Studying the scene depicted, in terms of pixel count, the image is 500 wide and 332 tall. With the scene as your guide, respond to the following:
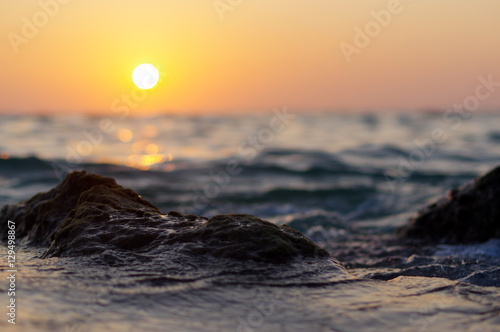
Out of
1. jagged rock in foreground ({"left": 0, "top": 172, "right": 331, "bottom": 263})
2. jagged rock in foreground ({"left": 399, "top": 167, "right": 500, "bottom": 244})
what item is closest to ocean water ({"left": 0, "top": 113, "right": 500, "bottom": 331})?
jagged rock in foreground ({"left": 0, "top": 172, "right": 331, "bottom": 263})

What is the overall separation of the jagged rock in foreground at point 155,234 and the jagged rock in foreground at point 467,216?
3.21m

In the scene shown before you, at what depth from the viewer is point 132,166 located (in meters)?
15.9

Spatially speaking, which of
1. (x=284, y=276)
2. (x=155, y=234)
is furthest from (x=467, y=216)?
(x=155, y=234)

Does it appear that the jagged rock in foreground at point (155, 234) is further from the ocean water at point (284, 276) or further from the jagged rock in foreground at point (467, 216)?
the jagged rock in foreground at point (467, 216)

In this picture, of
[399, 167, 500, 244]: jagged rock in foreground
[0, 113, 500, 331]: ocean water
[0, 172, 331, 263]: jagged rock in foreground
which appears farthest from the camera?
[399, 167, 500, 244]: jagged rock in foreground

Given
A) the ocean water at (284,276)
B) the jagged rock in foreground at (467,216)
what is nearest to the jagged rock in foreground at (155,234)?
the ocean water at (284,276)

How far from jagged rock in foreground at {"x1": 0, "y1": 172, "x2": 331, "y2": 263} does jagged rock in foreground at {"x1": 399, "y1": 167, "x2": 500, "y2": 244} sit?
3.21 meters

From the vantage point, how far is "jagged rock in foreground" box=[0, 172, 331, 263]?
314 centimetres

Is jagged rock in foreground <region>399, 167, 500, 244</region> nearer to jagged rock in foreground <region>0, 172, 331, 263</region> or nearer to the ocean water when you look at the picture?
the ocean water

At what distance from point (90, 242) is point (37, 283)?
586 millimetres

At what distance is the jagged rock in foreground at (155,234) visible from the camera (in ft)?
10.3

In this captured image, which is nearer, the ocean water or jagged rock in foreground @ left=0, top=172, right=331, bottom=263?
the ocean water

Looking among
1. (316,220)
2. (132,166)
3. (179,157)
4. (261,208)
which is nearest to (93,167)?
(132,166)

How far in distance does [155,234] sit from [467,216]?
433 centimetres
